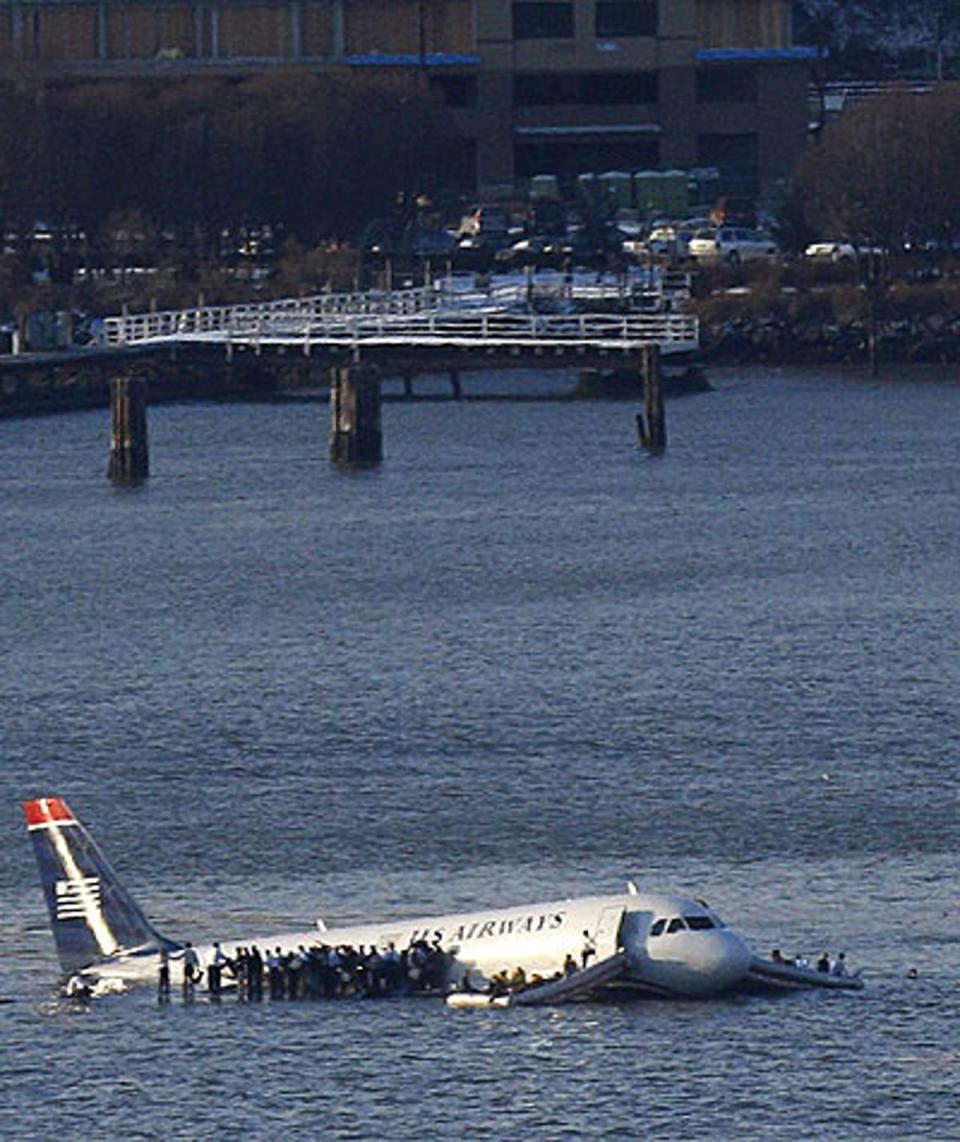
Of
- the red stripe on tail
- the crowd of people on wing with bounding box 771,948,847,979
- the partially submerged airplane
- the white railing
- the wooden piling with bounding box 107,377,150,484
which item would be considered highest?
the white railing

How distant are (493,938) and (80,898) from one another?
33.1 ft

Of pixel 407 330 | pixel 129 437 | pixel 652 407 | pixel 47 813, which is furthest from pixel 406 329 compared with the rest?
pixel 47 813

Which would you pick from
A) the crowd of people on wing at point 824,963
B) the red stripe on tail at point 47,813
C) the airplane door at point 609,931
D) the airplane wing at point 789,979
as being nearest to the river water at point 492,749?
the airplane wing at point 789,979

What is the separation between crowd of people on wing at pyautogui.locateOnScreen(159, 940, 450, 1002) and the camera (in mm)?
76438

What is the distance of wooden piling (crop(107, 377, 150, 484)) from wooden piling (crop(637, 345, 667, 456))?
77.3ft

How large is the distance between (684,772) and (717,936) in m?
24.4

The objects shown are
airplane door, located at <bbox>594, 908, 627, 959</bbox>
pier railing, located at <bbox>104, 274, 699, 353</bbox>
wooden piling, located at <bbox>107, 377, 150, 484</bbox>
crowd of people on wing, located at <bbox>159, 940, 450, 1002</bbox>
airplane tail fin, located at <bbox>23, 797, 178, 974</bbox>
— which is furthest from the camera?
pier railing, located at <bbox>104, 274, 699, 353</bbox>

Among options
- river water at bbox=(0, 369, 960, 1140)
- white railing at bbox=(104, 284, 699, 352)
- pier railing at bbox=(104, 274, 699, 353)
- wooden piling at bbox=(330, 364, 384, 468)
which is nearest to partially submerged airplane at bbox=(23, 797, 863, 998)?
river water at bbox=(0, 369, 960, 1140)

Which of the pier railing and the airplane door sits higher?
the pier railing

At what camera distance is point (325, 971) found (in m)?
76.8

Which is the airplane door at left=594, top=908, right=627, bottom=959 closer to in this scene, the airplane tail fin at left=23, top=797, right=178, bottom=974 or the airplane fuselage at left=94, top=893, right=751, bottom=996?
the airplane fuselage at left=94, top=893, right=751, bottom=996

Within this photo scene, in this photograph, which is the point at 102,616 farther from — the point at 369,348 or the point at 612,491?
the point at 369,348

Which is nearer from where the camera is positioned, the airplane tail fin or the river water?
the river water

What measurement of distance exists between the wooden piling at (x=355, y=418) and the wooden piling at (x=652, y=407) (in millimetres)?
12651
